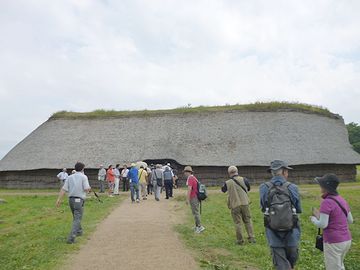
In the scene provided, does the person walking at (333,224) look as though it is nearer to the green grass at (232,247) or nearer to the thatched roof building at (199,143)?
the green grass at (232,247)

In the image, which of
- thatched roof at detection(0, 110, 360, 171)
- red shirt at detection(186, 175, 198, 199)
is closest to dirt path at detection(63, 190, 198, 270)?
red shirt at detection(186, 175, 198, 199)

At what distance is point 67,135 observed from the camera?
3609cm

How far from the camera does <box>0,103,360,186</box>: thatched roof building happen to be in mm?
31219

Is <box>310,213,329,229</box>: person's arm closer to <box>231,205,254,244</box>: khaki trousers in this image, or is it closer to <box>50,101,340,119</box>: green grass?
<box>231,205,254,244</box>: khaki trousers

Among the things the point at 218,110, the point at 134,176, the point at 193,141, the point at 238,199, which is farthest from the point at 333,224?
the point at 218,110

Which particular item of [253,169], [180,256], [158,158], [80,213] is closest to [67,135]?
[158,158]

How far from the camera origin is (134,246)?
982 centimetres

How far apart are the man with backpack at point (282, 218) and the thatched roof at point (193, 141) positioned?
79.0ft

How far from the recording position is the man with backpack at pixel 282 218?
20.7 ft

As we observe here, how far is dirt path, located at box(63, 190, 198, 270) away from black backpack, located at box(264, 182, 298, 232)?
7.51ft

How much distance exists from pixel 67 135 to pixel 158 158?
962 centimetres

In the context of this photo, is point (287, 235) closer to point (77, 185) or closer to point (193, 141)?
point (77, 185)

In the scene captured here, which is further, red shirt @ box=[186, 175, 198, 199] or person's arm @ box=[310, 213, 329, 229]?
red shirt @ box=[186, 175, 198, 199]

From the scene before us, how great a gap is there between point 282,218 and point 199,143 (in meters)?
26.7
